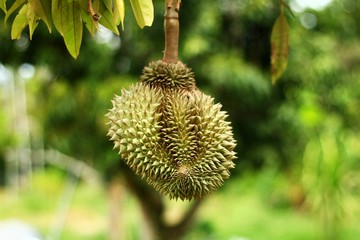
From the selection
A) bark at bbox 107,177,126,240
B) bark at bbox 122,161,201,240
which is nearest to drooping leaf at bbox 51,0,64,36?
bark at bbox 122,161,201,240

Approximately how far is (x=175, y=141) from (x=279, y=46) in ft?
1.25

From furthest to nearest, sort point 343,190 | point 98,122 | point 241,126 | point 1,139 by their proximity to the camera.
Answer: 1. point 1,139
2. point 343,190
3. point 241,126
4. point 98,122

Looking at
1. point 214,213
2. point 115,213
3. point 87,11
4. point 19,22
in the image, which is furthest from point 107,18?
point 214,213

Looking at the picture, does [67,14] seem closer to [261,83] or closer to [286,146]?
Answer: [261,83]

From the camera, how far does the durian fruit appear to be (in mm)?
995

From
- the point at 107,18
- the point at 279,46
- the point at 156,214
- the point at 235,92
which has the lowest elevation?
the point at 107,18

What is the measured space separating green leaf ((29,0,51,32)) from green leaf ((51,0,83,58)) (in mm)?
12

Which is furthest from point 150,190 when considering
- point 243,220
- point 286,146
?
point 243,220

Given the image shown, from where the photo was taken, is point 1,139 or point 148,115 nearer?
point 148,115

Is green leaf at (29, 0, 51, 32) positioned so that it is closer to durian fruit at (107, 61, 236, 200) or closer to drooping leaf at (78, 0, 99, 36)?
drooping leaf at (78, 0, 99, 36)

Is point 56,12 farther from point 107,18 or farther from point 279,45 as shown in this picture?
point 279,45

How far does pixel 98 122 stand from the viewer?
382cm

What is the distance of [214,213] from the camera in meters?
9.69

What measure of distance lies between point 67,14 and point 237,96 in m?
3.28
